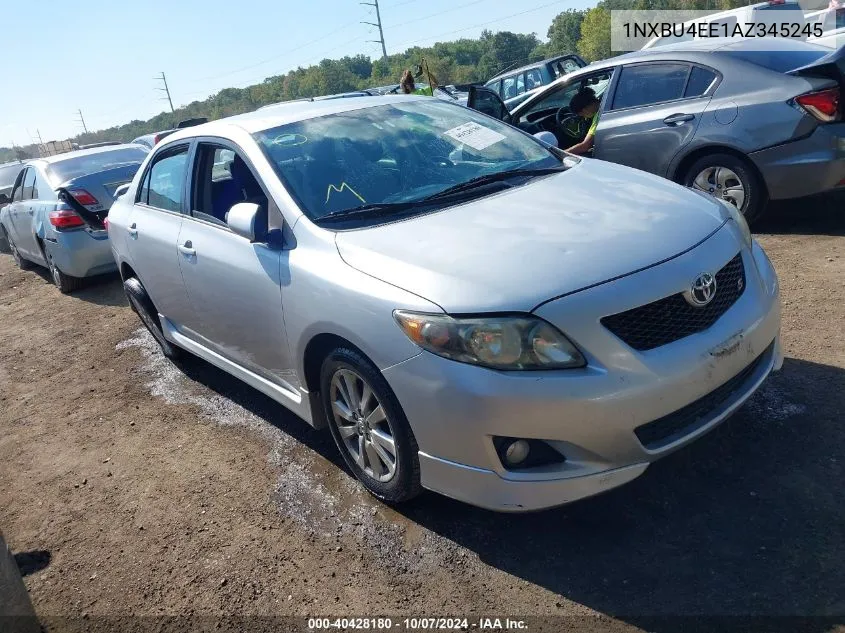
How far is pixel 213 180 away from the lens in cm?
412

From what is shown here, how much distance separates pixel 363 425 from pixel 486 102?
17.5 feet

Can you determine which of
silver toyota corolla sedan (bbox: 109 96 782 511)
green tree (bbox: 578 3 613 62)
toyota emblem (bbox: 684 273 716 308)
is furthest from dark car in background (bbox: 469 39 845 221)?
green tree (bbox: 578 3 613 62)

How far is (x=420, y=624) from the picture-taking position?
2494mm

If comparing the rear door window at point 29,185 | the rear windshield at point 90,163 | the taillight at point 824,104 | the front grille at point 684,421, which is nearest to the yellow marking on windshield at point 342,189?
the front grille at point 684,421

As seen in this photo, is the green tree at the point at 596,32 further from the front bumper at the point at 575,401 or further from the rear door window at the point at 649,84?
the front bumper at the point at 575,401

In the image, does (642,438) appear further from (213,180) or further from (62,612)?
(213,180)

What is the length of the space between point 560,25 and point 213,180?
116762 millimetres

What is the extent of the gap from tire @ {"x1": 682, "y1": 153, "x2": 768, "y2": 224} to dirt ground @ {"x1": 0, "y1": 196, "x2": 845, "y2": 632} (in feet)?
3.86

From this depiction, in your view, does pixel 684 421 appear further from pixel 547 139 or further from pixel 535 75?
pixel 535 75

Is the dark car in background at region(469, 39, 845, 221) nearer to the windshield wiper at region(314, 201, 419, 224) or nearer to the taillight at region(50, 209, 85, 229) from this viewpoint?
the windshield wiper at region(314, 201, 419, 224)

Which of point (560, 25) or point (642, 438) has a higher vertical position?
point (560, 25)

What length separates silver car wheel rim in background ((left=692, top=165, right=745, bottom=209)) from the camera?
5.69 meters

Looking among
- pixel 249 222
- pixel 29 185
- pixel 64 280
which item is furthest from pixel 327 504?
pixel 29 185

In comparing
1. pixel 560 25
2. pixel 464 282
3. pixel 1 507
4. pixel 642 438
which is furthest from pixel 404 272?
pixel 560 25
